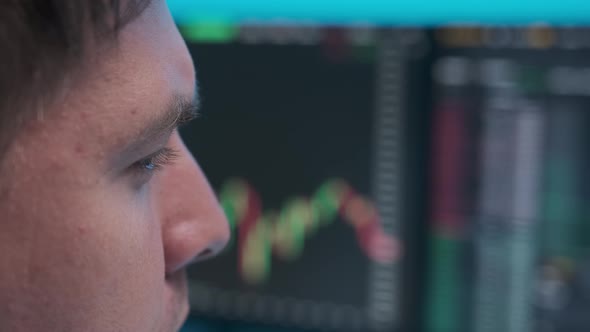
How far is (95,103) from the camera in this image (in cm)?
39

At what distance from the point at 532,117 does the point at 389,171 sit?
0.64ft

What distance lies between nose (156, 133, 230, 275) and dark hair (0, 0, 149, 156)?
→ 0.45 feet

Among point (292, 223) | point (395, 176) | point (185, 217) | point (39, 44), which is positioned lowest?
point (292, 223)

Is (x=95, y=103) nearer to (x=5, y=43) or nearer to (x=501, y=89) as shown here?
(x=5, y=43)

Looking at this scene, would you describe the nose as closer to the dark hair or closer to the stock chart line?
the dark hair

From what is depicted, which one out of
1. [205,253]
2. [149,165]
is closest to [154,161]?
[149,165]

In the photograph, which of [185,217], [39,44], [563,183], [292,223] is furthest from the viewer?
[292,223]

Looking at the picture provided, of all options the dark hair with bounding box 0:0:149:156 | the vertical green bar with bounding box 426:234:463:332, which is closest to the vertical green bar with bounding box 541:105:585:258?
A: the vertical green bar with bounding box 426:234:463:332

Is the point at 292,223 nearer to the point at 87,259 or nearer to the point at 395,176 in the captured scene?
the point at 395,176

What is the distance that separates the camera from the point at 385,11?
104 centimetres

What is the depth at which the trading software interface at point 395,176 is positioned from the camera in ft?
3.15

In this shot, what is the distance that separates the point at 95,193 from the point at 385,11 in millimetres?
706

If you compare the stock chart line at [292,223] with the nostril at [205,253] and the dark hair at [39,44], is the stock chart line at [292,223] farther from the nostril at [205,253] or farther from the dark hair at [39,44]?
the dark hair at [39,44]

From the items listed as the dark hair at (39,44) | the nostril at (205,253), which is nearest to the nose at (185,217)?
the nostril at (205,253)
